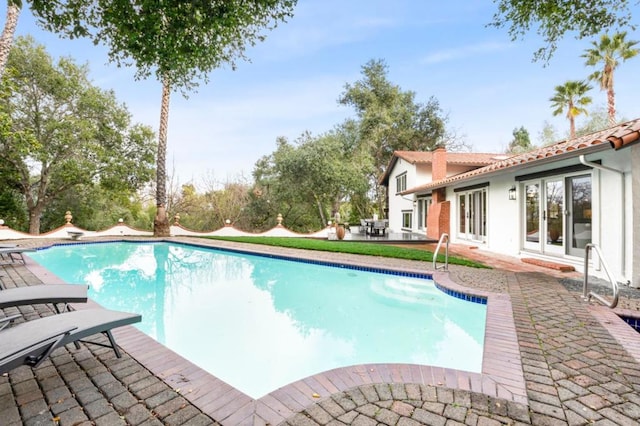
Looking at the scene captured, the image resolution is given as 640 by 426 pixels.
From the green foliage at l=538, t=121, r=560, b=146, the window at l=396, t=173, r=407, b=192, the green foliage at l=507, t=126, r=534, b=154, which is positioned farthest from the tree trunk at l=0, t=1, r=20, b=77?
the green foliage at l=507, t=126, r=534, b=154

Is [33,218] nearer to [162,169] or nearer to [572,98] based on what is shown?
[162,169]

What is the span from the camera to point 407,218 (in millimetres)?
21609

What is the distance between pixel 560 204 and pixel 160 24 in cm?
977

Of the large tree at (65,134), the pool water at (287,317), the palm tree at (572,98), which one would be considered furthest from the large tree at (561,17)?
the large tree at (65,134)

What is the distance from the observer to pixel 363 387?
2713 millimetres

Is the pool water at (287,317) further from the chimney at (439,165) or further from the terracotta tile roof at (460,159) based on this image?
the terracotta tile roof at (460,159)

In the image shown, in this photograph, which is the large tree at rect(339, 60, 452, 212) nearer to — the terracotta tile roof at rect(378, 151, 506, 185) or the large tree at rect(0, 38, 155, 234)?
the terracotta tile roof at rect(378, 151, 506, 185)

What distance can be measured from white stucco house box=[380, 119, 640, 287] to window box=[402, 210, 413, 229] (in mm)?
5545

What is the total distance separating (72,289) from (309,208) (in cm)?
2153

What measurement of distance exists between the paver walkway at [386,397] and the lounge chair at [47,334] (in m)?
0.34

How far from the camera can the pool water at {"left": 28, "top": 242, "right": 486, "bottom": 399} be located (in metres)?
4.16

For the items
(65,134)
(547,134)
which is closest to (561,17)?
(65,134)

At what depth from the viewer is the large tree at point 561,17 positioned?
Answer: 6594 mm

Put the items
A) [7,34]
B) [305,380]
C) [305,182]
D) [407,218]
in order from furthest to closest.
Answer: [305,182] → [407,218] → [7,34] → [305,380]
